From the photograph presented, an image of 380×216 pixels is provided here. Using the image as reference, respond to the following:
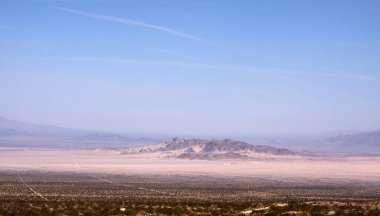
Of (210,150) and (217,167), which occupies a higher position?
(210,150)

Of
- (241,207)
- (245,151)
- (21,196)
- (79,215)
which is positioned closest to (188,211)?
(241,207)

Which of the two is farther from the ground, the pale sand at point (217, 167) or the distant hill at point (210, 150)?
the distant hill at point (210, 150)

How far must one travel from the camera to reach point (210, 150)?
450 feet

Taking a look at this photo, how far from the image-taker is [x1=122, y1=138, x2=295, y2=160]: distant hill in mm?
131250

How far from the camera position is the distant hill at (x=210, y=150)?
131m

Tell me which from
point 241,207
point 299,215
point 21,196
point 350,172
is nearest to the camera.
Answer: point 299,215

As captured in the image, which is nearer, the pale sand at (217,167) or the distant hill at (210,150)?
the pale sand at (217,167)

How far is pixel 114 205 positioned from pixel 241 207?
765 centimetres

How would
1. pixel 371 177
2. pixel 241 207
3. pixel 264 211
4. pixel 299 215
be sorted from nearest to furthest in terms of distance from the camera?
pixel 299 215 → pixel 264 211 → pixel 241 207 → pixel 371 177

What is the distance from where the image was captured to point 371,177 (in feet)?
274

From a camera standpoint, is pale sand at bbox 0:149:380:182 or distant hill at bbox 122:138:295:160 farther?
distant hill at bbox 122:138:295:160

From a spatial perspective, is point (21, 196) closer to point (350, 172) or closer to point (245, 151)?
point (350, 172)

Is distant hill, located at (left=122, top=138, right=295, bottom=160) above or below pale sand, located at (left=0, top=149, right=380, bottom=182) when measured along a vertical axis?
above

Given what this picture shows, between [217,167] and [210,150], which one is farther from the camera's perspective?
[210,150]
